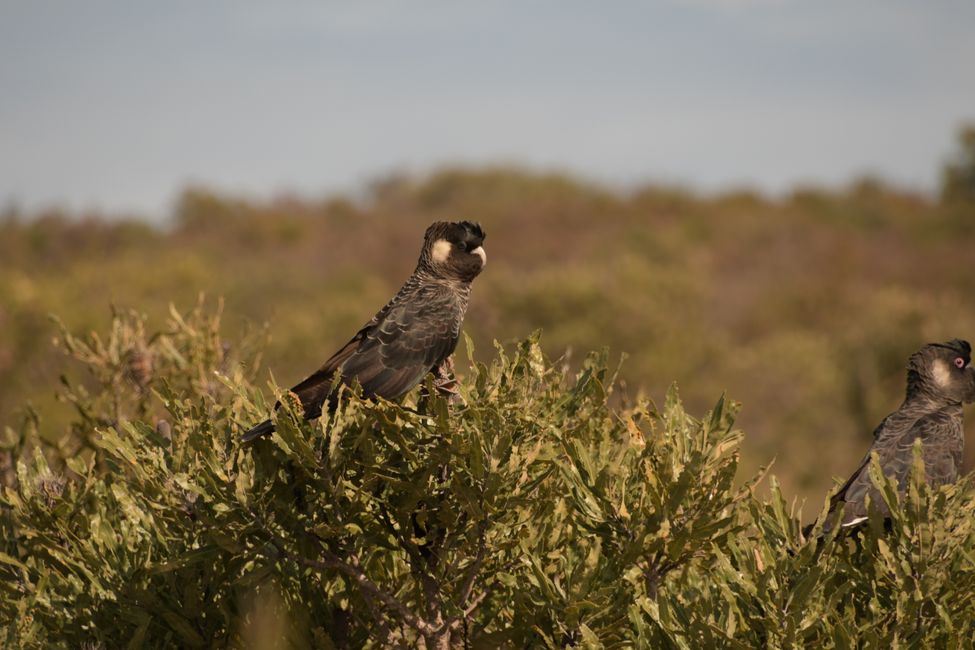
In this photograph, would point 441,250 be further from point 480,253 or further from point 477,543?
point 477,543

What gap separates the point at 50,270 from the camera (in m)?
43.2

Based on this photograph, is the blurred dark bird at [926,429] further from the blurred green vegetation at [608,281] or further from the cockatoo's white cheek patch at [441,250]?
the cockatoo's white cheek patch at [441,250]

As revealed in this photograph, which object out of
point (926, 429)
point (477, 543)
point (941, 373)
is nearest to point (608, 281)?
point (941, 373)

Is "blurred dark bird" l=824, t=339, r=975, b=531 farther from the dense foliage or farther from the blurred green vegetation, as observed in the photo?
the blurred green vegetation

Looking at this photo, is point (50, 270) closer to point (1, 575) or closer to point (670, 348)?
point (670, 348)

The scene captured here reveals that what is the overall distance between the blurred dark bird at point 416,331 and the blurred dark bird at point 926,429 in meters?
2.37

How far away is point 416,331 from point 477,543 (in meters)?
1.65

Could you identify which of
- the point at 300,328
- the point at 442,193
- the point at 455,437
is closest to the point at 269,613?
the point at 455,437

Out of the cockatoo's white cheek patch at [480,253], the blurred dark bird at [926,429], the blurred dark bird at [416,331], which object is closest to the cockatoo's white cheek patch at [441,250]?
the blurred dark bird at [416,331]

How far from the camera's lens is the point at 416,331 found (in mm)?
6320

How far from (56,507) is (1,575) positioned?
54 centimetres

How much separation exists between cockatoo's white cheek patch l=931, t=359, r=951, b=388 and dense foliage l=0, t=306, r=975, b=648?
7.13 ft

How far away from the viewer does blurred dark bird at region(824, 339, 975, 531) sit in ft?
19.5

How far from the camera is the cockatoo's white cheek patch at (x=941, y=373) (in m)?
7.19
